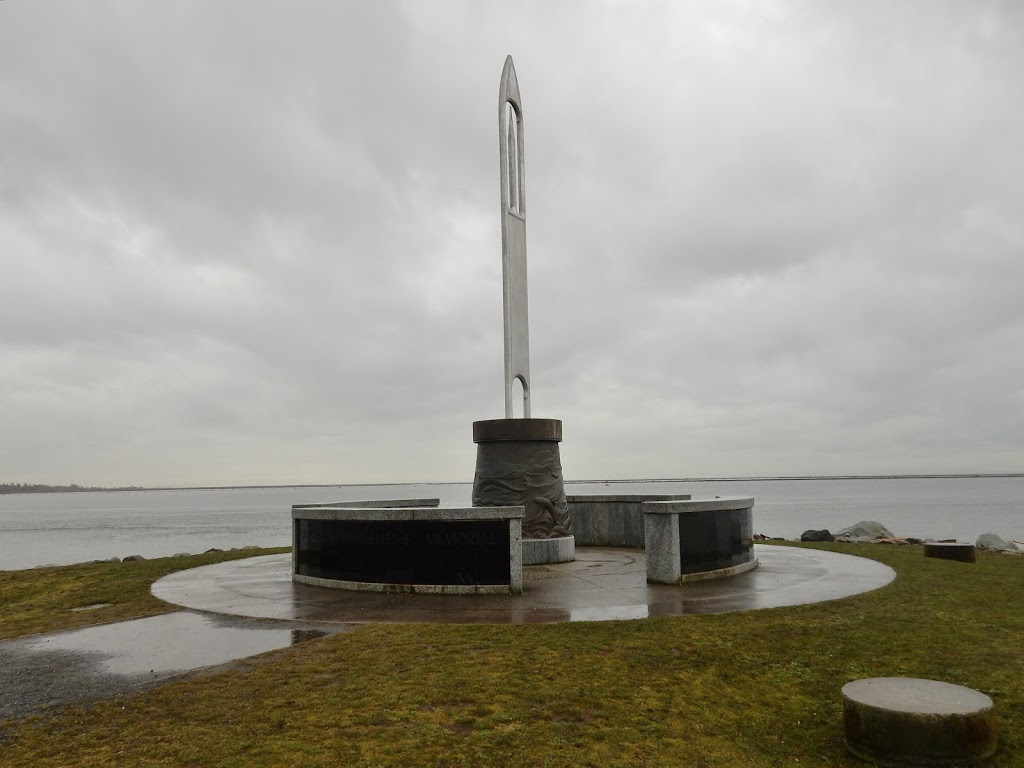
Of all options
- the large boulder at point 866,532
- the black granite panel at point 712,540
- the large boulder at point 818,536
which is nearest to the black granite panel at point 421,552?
the black granite panel at point 712,540

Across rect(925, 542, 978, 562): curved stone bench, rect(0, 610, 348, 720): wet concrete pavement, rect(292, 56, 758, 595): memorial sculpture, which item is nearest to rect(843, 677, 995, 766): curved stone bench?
rect(0, 610, 348, 720): wet concrete pavement

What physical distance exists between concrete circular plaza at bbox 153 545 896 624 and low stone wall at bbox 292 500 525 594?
274 millimetres

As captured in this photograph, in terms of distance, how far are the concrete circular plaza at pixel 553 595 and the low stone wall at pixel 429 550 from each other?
0.27m

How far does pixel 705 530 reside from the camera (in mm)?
13156

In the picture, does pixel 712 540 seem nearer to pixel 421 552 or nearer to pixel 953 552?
pixel 421 552

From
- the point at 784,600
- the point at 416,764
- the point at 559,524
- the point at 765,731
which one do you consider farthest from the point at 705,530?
the point at 416,764

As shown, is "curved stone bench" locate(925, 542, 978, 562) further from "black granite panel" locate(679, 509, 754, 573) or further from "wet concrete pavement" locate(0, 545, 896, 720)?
"black granite panel" locate(679, 509, 754, 573)

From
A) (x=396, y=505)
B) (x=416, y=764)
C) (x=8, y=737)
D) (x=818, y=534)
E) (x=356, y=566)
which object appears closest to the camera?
(x=416, y=764)

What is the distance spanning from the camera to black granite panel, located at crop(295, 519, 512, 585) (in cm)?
1183

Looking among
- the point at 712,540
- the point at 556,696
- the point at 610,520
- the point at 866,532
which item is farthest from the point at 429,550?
the point at 866,532

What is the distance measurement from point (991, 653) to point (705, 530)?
554 centimetres

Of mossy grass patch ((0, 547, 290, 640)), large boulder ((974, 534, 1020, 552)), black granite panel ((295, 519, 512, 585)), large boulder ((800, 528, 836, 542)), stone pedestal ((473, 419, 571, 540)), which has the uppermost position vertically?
stone pedestal ((473, 419, 571, 540))

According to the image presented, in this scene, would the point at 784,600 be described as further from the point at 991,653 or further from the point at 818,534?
the point at 818,534

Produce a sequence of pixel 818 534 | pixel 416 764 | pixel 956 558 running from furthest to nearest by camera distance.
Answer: pixel 818 534
pixel 956 558
pixel 416 764
